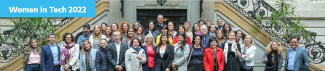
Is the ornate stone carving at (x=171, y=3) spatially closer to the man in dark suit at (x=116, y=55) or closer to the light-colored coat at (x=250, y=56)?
the light-colored coat at (x=250, y=56)

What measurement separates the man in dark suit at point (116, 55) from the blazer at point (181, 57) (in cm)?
137

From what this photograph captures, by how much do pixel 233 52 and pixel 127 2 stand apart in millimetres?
6189

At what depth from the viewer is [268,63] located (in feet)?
52.1

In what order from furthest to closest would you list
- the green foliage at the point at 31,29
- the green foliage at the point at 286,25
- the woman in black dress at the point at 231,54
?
the green foliage at the point at 286,25 → the green foliage at the point at 31,29 → the woman in black dress at the point at 231,54

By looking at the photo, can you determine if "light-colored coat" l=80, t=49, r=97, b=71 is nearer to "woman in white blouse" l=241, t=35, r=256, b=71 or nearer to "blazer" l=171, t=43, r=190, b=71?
"blazer" l=171, t=43, r=190, b=71

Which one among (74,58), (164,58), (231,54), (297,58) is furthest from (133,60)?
(297,58)

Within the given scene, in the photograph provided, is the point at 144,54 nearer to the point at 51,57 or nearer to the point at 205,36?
the point at 205,36

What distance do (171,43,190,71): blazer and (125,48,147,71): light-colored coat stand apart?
0.86 m

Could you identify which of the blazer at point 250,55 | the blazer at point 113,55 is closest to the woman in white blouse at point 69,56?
the blazer at point 113,55

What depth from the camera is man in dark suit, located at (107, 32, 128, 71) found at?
14.5 meters

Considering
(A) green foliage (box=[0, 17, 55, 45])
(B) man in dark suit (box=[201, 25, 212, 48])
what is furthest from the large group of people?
(A) green foliage (box=[0, 17, 55, 45])

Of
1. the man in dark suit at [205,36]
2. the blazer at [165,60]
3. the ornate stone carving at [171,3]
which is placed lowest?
the blazer at [165,60]

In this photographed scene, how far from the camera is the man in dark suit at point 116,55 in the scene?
14.5 m

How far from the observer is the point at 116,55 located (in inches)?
577
